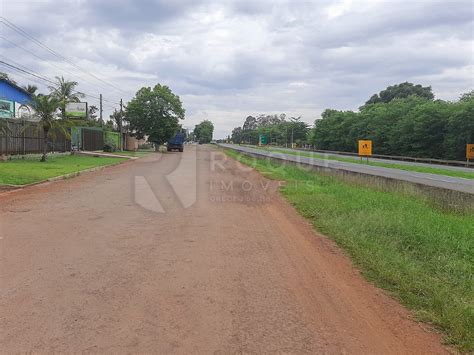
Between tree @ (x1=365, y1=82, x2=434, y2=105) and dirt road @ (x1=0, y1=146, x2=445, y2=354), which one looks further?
tree @ (x1=365, y1=82, x2=434, y2=105)

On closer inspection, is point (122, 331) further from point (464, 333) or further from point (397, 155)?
point (397, 155)

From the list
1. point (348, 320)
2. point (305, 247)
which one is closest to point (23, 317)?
point (348, 320)

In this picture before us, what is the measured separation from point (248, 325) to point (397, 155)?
53289mm

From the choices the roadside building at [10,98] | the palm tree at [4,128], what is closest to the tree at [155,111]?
the roadside building at [10,98]

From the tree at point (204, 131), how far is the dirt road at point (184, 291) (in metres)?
167

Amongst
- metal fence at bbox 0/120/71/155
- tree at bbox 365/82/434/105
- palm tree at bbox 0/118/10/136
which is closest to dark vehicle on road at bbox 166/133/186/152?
metal fence at bbox 0/120/71/155

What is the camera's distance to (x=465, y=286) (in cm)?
526

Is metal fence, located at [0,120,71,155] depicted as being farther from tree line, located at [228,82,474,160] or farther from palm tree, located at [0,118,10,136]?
tree line, located at [228,82,474,160]

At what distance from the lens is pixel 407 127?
4947 cm

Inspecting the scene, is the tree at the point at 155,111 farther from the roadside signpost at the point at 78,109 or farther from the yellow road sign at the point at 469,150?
the yellow road sign at the point at 469,150

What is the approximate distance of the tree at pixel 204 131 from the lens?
576 ft

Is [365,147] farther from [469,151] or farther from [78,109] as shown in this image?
[78,109]

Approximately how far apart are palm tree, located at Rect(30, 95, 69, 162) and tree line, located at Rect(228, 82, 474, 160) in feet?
115

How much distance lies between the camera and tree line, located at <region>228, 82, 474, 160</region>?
41250mm
